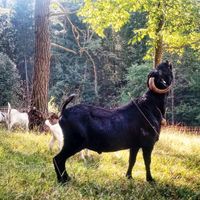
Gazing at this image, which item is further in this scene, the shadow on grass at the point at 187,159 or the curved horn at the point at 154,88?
the shadow on grass at the point at 187,159

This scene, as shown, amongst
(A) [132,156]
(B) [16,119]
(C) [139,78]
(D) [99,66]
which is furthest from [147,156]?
(D) [99,66]

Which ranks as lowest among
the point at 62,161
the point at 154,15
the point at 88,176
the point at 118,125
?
the point at 88,176

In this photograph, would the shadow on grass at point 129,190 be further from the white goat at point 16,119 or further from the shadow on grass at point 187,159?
the white goat at point 16,119

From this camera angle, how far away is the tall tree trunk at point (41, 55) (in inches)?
451

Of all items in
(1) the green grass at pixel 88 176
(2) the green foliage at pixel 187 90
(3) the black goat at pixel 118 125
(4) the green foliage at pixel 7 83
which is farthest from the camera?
(2) the green foliage at pixel 187 90

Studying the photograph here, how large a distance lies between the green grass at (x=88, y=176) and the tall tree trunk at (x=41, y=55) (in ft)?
6.73

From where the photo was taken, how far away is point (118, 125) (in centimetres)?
621

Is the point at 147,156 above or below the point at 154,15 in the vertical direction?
below

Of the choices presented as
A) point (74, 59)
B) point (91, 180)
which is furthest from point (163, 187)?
point (74, 59)

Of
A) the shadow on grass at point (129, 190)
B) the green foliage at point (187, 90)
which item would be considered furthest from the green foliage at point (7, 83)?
the shadow on grass at point (129, 190)

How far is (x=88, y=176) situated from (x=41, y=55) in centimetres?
595

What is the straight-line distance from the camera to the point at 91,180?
608 cm

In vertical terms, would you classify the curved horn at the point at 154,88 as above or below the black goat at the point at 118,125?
above

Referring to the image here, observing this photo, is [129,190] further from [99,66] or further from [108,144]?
[99,66]
